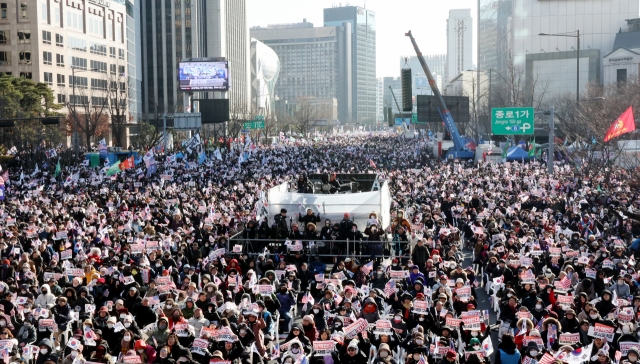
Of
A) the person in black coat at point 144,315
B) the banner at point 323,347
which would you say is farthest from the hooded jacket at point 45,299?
the banner at point 323,347

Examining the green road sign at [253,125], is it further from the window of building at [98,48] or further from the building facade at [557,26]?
the building facade at [557,26]

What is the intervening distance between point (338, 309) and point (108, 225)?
1299 centimetres

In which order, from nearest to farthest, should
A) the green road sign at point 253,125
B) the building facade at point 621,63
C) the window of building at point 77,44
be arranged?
the green road sign at point 253,125
the building facade at point 621,63
the window of building at point 77,44

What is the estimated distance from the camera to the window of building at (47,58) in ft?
282

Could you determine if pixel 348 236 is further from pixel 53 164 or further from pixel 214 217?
pixel 53 164

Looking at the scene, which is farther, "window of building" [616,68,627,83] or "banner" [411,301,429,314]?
"window of building" [616,68,627,83]

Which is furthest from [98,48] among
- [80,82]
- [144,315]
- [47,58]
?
[144,315]

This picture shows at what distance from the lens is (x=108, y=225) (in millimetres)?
24297

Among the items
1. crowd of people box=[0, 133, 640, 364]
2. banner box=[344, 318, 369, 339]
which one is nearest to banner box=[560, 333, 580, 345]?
crowd of people box=[0, 133, 640, 364]

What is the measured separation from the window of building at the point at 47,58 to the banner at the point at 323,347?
81548 millimetres

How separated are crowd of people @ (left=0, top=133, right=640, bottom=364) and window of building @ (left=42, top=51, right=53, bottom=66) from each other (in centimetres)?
5925

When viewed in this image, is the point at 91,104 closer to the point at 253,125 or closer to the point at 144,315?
the point at 253,125

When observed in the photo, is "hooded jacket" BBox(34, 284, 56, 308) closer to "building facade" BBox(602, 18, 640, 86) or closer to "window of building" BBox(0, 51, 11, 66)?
"window of building" BBox(0, 51, 11, 66)

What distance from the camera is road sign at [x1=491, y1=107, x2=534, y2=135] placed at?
127ft
